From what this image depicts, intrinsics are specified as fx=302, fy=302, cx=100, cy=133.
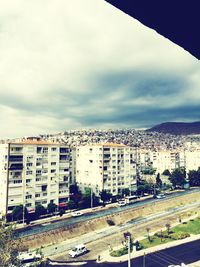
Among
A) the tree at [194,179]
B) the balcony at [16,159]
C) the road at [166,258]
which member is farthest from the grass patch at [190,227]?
the tree at [194,179]

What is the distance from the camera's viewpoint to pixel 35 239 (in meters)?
60.3

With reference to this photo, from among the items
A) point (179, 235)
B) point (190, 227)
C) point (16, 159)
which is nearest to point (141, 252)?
point (179, 235)

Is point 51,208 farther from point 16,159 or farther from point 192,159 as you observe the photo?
point 192,159

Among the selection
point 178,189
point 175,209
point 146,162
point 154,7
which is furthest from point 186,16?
point 146,162

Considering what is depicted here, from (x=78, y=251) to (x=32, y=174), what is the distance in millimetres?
29221

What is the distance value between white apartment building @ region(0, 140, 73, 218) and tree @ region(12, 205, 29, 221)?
7.26 feet

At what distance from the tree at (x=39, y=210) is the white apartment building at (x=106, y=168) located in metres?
24.9

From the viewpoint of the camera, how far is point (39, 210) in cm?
7488

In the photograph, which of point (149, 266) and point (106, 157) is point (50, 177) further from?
point (149, 266)

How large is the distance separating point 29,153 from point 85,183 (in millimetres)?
29190

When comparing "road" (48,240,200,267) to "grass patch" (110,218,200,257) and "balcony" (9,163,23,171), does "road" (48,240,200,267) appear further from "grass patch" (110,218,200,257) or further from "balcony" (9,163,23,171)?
"balcony" (9,163,23,171)

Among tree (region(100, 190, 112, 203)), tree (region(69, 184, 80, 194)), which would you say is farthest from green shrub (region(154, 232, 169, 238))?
tree (region(69, 184, 80, 194))

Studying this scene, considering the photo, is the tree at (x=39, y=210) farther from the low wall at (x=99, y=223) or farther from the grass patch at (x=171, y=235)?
the grass patch at (x=171, y=235)

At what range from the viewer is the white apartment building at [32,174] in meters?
74.1
